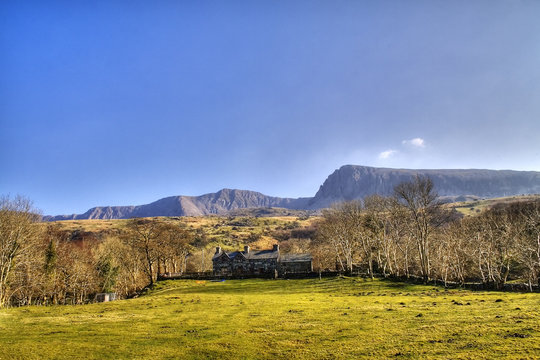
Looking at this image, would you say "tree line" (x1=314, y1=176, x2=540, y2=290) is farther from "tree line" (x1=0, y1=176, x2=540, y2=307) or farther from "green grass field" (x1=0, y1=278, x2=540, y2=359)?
"green grass field" (x1=0, y1=278, x2=540, y2=359)

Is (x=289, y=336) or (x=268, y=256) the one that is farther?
(x=268, y=256)

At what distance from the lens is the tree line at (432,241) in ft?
148

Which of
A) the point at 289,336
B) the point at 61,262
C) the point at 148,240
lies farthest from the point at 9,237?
the point at 289,336

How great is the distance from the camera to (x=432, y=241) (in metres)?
70.7

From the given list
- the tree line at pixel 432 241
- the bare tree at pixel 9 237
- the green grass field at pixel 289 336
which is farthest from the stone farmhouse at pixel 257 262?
the green grass field at pixel 289 336

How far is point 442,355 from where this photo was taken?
1120 centimetres

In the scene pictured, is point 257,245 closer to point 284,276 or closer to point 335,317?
point 284,276

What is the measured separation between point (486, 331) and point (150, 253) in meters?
76.2

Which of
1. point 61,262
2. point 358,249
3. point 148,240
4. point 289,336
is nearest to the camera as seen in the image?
point 289,336

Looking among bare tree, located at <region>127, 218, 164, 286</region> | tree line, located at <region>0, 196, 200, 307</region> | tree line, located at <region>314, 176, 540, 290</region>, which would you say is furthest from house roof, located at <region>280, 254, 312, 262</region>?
bare tree, located at <region>127, 218, 164, 286</region>

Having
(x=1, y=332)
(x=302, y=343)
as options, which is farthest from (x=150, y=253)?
(x=302, y=343)

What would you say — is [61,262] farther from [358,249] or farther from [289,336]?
[358,249]

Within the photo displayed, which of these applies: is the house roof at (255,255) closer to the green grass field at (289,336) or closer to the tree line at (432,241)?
the tree line at (432,241)

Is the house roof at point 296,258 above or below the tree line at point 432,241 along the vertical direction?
below
